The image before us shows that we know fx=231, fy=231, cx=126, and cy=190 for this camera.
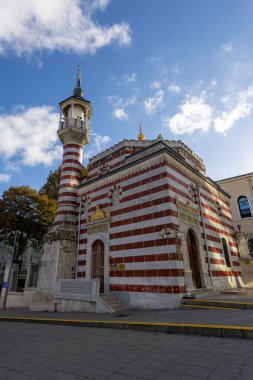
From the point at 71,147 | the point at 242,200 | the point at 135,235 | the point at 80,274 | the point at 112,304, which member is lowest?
the point at 112,304

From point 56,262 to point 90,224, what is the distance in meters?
3.09

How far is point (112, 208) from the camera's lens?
45.5ft

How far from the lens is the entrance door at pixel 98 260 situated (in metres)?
13.6

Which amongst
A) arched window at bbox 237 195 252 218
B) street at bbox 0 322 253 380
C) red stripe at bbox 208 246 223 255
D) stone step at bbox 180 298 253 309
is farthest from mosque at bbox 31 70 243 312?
arched window at bbox 237 195 252 218

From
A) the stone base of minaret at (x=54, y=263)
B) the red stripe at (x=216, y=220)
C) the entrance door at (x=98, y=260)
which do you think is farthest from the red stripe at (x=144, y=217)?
the red stripe at (x=216, y=220)

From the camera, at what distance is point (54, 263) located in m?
14.4

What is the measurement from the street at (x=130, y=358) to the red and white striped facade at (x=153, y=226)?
466 centimetres

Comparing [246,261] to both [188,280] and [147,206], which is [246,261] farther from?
[147,206]

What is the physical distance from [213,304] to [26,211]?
21.5m

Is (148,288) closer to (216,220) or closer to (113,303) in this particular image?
(113,303)

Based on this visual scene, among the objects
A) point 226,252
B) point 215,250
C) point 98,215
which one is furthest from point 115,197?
point 226,252

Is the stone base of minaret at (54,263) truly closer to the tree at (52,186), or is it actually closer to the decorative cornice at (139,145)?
the decorative cornice at (139,145)

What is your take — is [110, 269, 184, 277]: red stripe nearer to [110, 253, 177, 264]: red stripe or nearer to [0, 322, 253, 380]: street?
[110, 253, 177, 264]: red stripe

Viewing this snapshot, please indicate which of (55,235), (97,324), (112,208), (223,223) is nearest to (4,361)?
(97,324)
